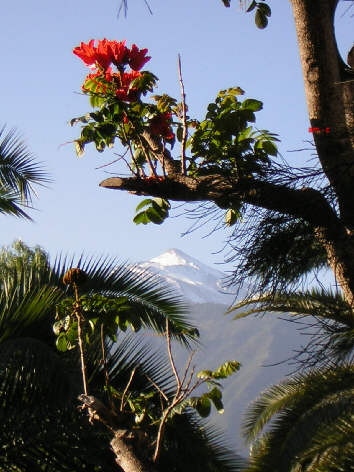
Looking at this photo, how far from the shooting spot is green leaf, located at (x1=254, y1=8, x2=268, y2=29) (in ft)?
11.5

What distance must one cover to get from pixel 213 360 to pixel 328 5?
150902 mm

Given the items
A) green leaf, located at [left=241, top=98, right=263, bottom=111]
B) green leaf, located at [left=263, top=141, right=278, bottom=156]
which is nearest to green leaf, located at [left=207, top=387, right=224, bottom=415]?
green leaf, located at [left=263, top=141, right=278, bottom=156]

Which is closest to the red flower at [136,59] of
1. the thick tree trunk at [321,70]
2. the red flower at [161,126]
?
the red flower at [161,126]

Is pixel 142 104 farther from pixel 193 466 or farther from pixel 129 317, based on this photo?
pixel 193 466

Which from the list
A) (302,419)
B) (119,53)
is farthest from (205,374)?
(302,419)

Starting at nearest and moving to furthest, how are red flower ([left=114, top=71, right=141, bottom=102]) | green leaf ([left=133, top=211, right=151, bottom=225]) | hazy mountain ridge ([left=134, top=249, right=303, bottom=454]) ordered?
green leaf ([left=133, top=211, right=151, bottom=225]) → red flower ([left=114, top=71, right=141, bottom=102]) → hazy mountain ridge ([left=134, top=249, right=303, bottom=454])

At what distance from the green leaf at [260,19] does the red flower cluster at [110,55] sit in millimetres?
579

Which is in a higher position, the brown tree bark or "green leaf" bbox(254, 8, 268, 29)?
"green leaf" bbox(254, 8, 268, 29)

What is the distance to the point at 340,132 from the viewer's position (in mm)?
2883

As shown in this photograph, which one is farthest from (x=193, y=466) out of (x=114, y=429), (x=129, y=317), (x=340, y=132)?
(x=340, y=132)

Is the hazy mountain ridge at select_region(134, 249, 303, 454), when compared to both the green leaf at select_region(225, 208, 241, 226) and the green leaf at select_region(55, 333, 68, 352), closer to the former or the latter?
the green leaf at select_region(55, 333, 68, 352)

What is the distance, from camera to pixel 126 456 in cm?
310

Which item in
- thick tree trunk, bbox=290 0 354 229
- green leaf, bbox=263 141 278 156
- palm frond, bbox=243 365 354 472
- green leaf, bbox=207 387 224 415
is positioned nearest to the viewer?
thick tree trunk, bbox=290 0 354 229

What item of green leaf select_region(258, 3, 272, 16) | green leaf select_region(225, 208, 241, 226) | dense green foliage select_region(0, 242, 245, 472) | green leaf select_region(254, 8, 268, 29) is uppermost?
green leaf select_region(258, 3, 272, 16)
